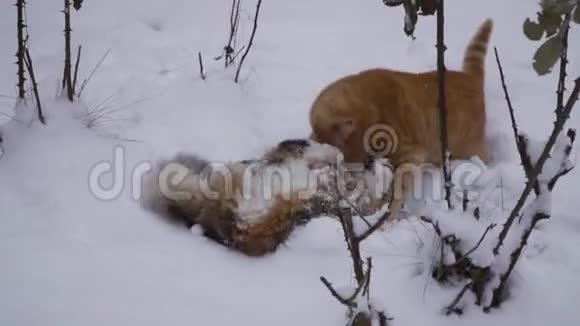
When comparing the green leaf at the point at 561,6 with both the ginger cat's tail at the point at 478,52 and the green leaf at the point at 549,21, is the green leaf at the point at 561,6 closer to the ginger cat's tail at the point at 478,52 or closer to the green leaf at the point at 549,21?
the green leaf at the point at 549,21

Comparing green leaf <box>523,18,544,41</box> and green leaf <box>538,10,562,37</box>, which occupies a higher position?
green leaf <box>538,10,562,37</box>

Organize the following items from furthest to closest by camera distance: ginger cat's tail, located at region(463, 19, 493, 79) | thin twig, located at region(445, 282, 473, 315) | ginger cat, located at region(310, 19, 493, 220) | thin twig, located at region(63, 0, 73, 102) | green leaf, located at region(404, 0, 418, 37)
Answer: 1. ginger cat's tail, located at region(463, 19, 493, 79)
2. ginger cat, located at region(310, 19, 493, 220)
3. thin twig, located at region(63, 0, 73, 102)
4. thin twig, located at region(445, 282, 473, 315)
5. green leaf, located at region(404, 0, 418, 37)

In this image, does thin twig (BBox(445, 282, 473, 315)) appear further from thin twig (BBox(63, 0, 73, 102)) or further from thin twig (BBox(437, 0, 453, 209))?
thin twig (BBox(63, 0, 73, 102))

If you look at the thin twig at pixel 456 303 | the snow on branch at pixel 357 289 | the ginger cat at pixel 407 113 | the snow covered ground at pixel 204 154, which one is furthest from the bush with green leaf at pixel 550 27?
the ginger cat at pixel 407 113

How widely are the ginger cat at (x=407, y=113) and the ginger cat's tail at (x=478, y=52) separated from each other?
0.10 metres

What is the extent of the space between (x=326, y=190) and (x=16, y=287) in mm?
1450

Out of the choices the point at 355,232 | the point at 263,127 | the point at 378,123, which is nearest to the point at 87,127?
the point at 263,127

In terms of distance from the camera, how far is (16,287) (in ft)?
5.75

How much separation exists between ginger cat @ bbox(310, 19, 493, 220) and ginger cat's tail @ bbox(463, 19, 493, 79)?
10cm

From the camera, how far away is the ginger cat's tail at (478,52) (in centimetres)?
335

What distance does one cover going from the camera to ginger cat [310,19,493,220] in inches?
118

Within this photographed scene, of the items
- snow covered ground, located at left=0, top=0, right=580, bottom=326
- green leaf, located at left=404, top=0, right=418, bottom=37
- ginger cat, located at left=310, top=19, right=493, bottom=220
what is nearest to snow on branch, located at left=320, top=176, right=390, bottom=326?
snow covered ground, located at left=0, top=0, right=580, bottom=326

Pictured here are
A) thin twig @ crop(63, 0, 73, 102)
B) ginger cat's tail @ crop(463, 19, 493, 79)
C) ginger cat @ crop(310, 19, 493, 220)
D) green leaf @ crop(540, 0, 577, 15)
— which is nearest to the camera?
green leaf @ crop(540, 0, 577, 15)

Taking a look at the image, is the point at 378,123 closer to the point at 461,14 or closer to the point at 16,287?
the point at 461,14
